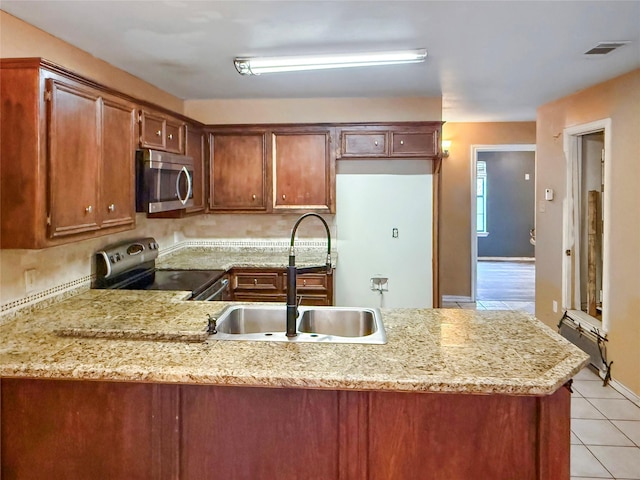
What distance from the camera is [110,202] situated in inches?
105

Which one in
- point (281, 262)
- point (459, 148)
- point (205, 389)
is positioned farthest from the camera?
point (459, 148)

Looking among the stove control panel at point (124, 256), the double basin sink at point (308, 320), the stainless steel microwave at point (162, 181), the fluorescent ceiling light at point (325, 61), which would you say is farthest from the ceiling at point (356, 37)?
the double basin sink at point (308, 320)

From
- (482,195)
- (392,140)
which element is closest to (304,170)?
(392,140)

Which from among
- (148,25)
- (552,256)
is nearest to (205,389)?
(148,25)

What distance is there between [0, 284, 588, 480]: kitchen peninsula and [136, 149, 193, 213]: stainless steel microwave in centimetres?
139

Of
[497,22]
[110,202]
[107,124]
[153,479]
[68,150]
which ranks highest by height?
[497,22]

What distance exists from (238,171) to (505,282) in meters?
5.46

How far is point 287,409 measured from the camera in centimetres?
166

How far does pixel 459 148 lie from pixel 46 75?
5191mm

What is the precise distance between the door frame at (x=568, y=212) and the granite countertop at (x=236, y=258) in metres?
2.21

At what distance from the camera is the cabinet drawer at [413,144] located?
14.0 ft

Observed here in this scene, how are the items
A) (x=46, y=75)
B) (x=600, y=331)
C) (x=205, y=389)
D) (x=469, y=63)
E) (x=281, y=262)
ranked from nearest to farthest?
(x=205, y=389), (x=46, y=75), (x=469, y=63), (x=600, y=331), (x=281, y=262)

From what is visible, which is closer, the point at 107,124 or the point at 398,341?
the point at 398,341

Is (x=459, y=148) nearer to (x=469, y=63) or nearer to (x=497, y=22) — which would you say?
(x=469, y=63)
